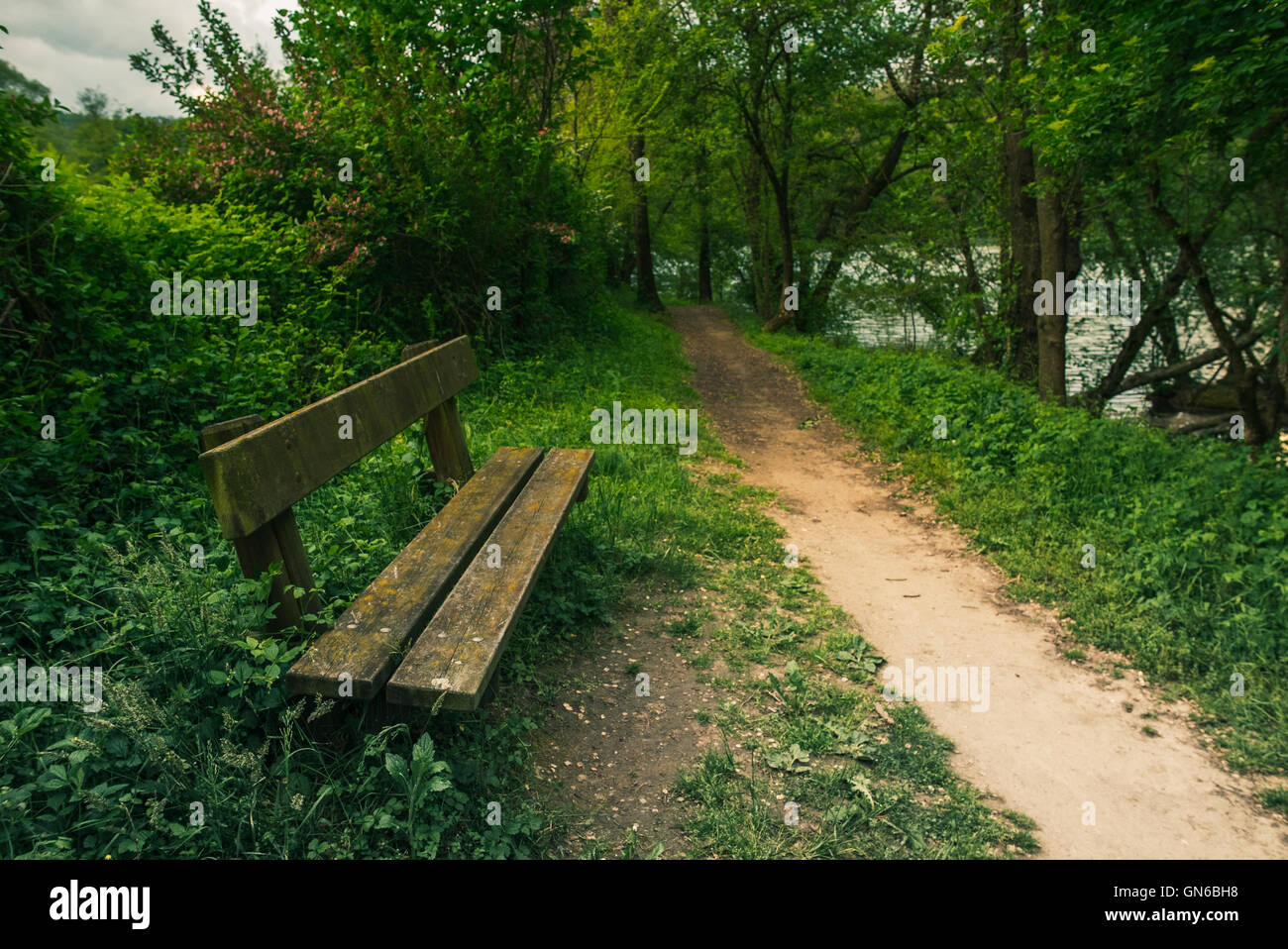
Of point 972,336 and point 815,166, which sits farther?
point 815,166

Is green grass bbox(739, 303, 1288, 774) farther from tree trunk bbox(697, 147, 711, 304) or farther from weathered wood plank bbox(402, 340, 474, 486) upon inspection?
tree trunk bbox(697, 147, 711, 304)

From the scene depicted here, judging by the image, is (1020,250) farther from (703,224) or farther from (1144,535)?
(703,224)

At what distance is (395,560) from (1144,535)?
4.68 m

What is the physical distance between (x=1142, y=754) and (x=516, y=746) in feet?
9.01

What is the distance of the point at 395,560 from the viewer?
127 inches

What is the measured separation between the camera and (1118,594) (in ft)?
14.6

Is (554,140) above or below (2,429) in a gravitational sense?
above

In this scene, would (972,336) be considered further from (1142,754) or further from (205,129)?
(205,129)

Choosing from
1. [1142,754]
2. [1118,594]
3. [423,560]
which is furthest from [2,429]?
[1118,594]

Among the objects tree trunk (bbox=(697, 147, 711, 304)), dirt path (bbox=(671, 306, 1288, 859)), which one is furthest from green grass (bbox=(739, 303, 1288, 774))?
tree trunk (bbox=(697, 147, 711, 304))

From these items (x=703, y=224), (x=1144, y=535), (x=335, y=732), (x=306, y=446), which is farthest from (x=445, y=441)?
(x=703, y=224)

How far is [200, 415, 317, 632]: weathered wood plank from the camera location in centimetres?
245

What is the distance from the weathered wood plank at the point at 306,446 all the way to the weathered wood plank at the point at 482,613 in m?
0.68

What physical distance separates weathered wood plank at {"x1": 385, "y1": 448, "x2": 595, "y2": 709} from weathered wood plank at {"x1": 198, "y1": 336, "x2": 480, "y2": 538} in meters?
0.68
